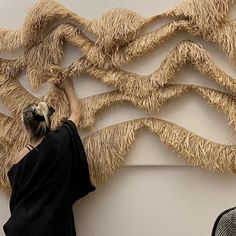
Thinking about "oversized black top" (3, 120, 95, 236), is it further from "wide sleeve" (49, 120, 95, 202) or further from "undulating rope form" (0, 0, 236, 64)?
"undulating rope form" (0, 0, 236, 64)

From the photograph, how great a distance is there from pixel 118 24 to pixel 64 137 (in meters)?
0.45

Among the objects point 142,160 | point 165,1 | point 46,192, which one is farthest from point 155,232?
point 165,1

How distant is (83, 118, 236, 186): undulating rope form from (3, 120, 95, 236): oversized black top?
97 mm

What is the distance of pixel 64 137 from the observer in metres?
1.40

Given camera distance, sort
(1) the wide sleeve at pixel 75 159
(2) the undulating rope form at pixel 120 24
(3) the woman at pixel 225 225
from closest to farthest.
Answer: (3) the woman at pixel 225 225, (2) the undulating rope form at pixel 120 24, (1) the wide sleeve at pixel 75 159

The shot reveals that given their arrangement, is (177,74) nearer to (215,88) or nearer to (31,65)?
(215,88)

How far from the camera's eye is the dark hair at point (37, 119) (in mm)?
1401

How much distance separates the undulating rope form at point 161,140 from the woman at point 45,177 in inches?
2.4

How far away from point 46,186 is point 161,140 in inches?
17.3

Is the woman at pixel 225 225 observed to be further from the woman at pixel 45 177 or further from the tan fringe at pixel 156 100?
the woman at pixel 45 177

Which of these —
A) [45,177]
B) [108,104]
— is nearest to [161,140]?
[108,104]

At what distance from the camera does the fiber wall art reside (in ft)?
4.34

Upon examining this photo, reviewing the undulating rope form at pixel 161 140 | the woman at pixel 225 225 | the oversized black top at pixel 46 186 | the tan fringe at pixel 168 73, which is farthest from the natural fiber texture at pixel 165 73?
the woman at pixel 225 225

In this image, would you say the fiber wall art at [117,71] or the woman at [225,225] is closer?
the woman at [225,225]
